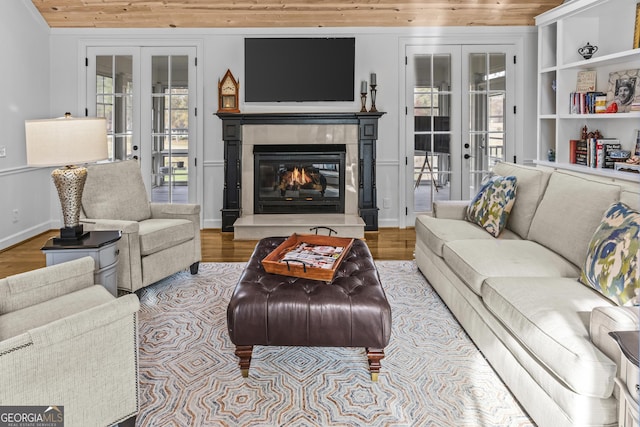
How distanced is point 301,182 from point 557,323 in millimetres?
4480

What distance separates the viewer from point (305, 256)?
2.88 m

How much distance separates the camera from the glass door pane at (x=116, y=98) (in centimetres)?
619

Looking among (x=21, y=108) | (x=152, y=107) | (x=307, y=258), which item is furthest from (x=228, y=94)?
(x=307, y=258)

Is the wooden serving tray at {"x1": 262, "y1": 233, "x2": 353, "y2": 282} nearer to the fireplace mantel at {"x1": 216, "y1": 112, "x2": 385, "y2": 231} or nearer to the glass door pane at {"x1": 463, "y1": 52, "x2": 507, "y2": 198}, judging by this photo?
the fireplace mantel at {"x1": 216, "y1": 112, "x2": 385, "y2": 231}

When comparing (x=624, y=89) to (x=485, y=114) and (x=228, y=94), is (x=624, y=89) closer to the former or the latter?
(x=485, y=114)

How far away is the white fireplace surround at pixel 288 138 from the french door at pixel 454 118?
29.6 inches

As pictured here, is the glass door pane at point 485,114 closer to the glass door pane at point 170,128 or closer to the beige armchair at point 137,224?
the glass door pane at point 170,128

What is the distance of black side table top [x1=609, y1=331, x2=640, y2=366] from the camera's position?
4.30 feet

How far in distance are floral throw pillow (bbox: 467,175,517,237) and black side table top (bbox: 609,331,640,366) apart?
7.03 ft

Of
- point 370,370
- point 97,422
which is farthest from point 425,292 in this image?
point 97,422

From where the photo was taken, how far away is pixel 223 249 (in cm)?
521

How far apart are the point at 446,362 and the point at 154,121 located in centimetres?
494

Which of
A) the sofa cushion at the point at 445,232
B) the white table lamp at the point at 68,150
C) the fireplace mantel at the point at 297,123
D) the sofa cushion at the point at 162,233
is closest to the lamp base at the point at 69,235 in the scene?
the white table lamp at the point at 68,150

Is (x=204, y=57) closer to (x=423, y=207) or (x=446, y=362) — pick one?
(x=423, y=207)
